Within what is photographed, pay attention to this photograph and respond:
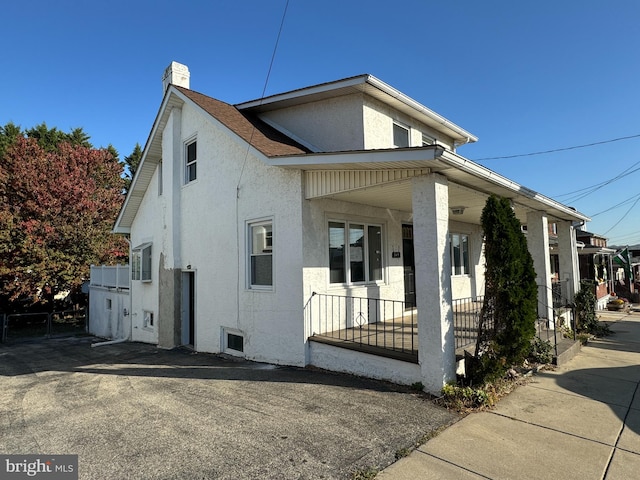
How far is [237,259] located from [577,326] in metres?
8.85

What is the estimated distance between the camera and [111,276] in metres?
15.4

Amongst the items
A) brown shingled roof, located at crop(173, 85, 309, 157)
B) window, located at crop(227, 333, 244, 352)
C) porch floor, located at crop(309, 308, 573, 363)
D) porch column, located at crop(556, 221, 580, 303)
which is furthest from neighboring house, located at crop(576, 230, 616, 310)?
window, located at crop(227, 333, 244, 352)

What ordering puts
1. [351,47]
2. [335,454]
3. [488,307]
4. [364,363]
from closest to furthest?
[335,454], [488,307], [364,363], [351,47]

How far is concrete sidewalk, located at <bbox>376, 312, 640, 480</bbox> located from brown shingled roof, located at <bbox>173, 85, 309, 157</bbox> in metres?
5.38

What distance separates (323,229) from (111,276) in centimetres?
1214

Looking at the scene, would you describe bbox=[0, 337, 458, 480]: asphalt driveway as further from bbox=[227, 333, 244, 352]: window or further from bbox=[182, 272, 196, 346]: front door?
bbox=[182, 272, 196, 346]: front door

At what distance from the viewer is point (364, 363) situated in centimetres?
606

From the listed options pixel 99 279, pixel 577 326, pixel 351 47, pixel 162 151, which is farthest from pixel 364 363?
pixel 99 279

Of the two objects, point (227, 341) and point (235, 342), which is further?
point (227, 341)

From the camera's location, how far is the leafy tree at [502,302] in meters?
5.20

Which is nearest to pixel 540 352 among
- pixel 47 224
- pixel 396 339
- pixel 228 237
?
pixel 396 339

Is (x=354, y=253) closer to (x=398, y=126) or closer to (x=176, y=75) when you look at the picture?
(x=398, y=126)

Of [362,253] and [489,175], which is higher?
[489,175]

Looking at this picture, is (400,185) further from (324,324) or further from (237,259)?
(237,259)
